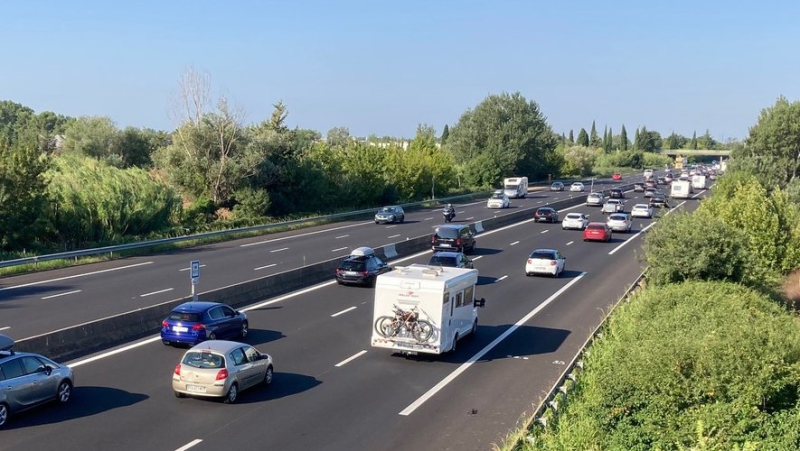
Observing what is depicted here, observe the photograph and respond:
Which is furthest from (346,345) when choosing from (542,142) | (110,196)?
(542,142)

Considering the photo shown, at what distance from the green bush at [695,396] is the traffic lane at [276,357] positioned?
4.67 meters

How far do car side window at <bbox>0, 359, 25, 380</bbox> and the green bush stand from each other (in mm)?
10151

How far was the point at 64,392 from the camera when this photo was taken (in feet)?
55.6

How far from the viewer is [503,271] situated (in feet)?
128

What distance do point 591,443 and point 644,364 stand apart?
2690mm

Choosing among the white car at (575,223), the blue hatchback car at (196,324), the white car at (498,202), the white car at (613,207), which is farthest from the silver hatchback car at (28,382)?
the white car at (498,202)

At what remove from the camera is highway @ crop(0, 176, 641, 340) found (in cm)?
2609

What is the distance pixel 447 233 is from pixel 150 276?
16158mm

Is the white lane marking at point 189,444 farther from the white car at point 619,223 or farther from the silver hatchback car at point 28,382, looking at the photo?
the white car at point 619,223

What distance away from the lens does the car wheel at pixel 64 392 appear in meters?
16.8

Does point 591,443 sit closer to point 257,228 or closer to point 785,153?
point 257,228

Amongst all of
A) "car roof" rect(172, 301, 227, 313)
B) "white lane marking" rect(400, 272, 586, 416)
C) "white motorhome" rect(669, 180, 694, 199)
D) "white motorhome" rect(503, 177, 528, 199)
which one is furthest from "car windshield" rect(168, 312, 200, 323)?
"white motorhome" rect(669, 180, 694, 199)

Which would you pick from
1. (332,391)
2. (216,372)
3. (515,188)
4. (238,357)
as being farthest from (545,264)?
(515,188)

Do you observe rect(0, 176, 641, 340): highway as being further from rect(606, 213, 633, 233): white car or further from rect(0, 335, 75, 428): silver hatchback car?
rect(606, 213, 633, 233): white car
